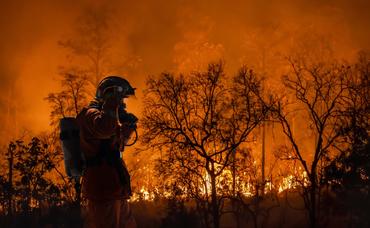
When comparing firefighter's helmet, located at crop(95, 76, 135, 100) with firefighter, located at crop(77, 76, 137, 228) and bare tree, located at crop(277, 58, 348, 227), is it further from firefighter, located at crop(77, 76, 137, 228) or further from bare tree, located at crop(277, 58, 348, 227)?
bare tree, located at crop(277, 58, 348, 227)

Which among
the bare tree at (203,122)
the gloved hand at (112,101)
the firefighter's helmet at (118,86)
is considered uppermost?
the bare tree at (203,122)

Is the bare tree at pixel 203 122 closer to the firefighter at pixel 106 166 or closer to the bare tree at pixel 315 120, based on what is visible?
the bare tree at pixel 315 120

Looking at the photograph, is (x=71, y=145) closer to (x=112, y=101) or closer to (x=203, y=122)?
(x=112, y=101)

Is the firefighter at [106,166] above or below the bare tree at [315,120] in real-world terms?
below

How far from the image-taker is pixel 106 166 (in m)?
6.88

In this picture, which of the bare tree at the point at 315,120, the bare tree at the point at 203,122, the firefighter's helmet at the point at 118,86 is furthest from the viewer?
the bare tree at the point at 203,122

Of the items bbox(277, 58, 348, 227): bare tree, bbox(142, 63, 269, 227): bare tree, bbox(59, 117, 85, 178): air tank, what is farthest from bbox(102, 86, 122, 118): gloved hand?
bbox(142, 63, 269, 227): bare tree

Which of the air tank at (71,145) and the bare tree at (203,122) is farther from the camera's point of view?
the bare tree at (203,122)

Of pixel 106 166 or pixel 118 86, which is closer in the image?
pixel 118 86

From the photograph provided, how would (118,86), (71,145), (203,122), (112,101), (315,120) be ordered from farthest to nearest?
1. (203,122)
2. (315,120)
3. (71,145)
4. (118,86)
5. (112,101)

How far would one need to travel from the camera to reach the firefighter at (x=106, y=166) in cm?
661

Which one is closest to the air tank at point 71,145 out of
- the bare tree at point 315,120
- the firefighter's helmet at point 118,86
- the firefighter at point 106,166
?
the firefighter at point 106,166

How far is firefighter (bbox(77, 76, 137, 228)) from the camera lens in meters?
6.61

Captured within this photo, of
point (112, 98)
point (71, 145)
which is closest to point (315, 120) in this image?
point (71, 145)
